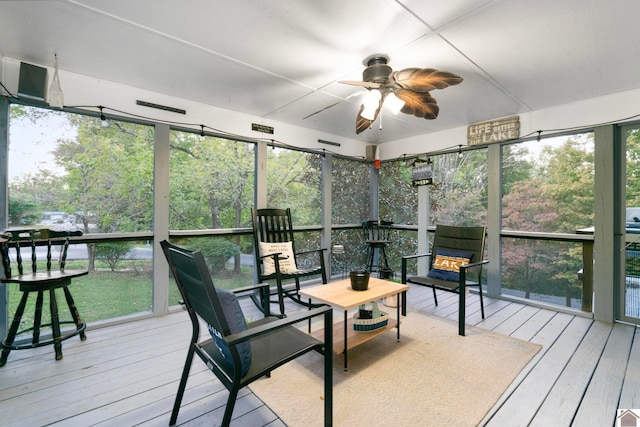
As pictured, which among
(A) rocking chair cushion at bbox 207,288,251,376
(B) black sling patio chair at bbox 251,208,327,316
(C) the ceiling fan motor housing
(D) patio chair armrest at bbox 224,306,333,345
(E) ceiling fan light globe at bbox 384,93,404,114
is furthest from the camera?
(B) black sling patio chair at bbox 251,208,327,316

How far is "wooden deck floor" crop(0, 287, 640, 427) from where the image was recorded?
64.1 inches

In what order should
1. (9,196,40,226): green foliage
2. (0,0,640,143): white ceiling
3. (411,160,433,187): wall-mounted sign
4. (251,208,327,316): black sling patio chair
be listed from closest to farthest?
(0,0,640,143): white ceiling < (9,196,40,226): green foliage < (251,208,327,316): black sling patio chair < (411,160,433,187): wall-mounted sign

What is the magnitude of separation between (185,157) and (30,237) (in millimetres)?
1596

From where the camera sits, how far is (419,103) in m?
2.49

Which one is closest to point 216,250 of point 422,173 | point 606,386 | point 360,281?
point 360,281

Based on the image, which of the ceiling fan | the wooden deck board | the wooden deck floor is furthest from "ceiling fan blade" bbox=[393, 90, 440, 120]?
the wooden deck board

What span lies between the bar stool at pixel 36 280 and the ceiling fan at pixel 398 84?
2.70m

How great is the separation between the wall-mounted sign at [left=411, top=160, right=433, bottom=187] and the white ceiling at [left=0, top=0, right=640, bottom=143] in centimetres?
152

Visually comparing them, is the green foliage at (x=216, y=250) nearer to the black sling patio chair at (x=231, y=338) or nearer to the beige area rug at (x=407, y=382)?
the beige area rug at (x=407, y=382)

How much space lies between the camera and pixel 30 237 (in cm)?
223

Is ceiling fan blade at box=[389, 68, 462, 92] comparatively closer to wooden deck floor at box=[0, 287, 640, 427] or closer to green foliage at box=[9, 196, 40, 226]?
wooden deck floor at box=[0, 287, 640, 427]

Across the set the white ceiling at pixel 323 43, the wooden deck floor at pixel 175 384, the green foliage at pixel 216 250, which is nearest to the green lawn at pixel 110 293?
the wooden deck floor at pixel 175 384

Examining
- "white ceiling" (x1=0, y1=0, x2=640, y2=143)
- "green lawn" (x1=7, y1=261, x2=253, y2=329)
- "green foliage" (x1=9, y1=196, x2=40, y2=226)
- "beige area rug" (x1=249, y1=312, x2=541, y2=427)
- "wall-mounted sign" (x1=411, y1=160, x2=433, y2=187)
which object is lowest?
"beige area rug" (x1=249, y1=312, x2=541, y2=427)

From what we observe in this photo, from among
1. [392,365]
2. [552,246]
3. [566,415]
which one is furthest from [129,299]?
[552,246]
